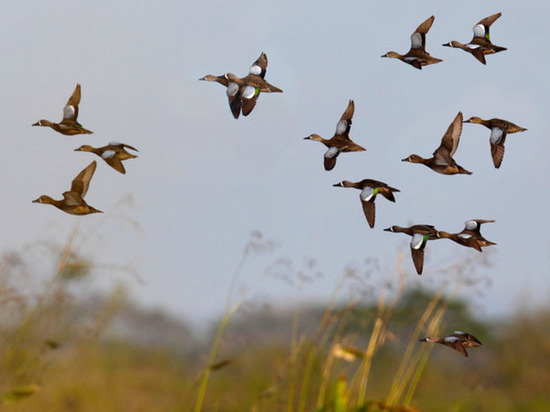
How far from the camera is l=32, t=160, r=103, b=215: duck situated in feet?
6.60

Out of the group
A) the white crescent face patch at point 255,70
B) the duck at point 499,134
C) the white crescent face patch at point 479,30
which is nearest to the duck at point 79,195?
the white crescent face patch at point 255,70

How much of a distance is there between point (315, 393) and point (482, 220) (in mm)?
5220

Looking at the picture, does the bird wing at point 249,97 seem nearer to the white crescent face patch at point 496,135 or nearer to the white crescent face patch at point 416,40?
the white crescent face patch at point 416,40

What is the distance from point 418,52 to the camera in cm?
228

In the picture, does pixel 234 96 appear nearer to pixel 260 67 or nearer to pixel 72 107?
pixel 260 67

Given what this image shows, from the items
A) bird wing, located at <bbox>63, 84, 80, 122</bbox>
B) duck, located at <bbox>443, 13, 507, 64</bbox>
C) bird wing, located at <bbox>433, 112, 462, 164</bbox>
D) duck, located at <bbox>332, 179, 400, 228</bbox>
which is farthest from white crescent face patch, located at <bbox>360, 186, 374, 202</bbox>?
bird wing, located at <bbox>63, 84, 80, 122</bbox>

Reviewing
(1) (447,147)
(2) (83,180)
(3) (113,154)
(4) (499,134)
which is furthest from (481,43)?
(2) (83,180)

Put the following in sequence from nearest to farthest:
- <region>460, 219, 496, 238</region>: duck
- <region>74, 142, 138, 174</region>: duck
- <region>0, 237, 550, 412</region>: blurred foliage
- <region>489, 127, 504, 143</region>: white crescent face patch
→ 1. <region>460, 219, 496, 238</region>: duck
2. <region>74, 142, 138, 174</region>: duck
3. <region>489, 127, 504, 143</region>: white crescent face patch
4. <region>0, 237, 550, 412</region>: blurred foliage

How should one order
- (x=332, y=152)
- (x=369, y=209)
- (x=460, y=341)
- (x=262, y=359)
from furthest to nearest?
(x=262, y=359)
(x=332, y=152)
(x=369, y=209)
(x=460, y=341)

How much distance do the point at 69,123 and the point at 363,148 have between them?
911 mm

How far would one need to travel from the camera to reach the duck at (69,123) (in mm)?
2116

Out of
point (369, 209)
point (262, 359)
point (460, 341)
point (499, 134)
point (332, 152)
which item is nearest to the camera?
point (460, 341)

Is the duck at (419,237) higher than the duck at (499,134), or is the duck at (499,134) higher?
the duck at (499,134)

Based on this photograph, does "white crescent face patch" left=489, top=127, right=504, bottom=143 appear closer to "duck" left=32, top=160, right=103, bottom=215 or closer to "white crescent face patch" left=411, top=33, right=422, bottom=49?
"white crescent face patch" left=411, top=33, right=422, bottom=49
